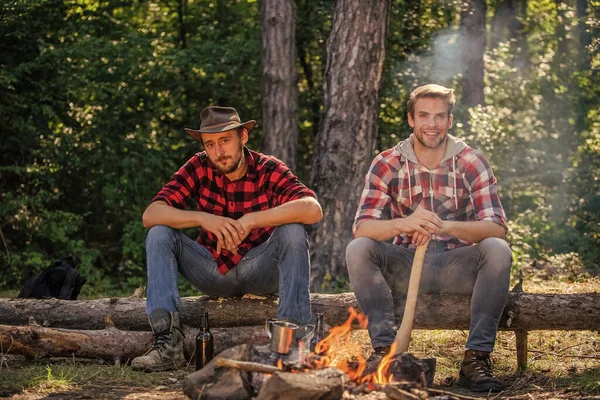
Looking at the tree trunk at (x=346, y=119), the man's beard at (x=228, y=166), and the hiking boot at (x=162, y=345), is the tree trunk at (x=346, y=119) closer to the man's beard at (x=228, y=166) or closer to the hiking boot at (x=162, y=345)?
the man's beard at (x=228, y=166)

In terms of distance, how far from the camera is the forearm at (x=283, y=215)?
5.12 m

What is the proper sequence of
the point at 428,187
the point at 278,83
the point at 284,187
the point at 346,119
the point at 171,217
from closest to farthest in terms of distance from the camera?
the point at 171,217 → the point at 428,187 → the point at 284,187 → the point at 346,119 → the point at 278,83

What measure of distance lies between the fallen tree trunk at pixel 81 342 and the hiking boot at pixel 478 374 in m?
1.33

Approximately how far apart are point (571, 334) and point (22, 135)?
7.77m

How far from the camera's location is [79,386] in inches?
184

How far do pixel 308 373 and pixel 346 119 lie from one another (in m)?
5.19

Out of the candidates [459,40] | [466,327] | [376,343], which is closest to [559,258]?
[459,40]

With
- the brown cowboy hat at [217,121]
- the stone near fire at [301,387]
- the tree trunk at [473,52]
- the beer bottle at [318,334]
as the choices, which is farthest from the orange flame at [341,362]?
the tree trunk at [473,52]

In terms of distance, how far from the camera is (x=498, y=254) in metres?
4.86

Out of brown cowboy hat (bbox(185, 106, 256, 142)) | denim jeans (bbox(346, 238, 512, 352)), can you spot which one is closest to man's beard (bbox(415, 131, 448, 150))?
denim jeans (bbox(346, 238, 512, 352))

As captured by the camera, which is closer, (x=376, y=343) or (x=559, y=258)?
(x=376, y=343)

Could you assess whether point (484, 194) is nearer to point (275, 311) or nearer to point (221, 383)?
point (275, 311)

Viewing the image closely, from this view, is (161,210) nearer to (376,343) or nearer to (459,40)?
(376,343)

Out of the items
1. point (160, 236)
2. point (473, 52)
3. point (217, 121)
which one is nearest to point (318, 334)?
point (160, 236)
